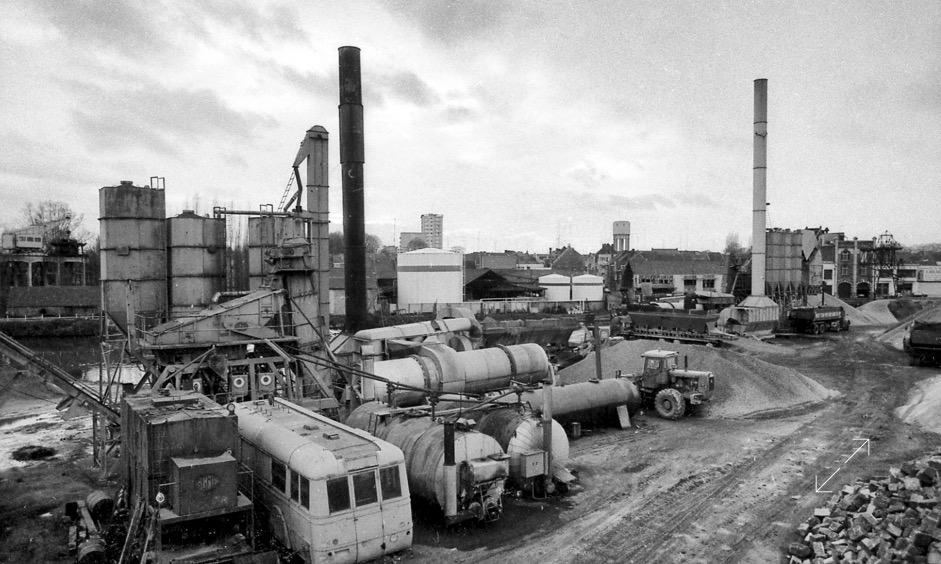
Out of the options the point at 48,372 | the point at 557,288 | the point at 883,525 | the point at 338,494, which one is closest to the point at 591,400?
the point at 883,525

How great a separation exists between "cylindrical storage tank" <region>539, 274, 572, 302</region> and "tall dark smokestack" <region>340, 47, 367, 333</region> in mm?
33370

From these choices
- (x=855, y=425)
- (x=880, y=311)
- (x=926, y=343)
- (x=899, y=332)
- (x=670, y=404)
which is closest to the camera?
(x=855, y=425)

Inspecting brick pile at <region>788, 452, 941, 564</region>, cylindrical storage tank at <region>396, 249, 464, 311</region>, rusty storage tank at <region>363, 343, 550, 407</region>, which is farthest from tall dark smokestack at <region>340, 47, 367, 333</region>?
brick pile at <region>788, 452, 941, 564</region>

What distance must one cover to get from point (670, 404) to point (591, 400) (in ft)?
13.6

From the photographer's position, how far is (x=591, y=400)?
78.8 ft

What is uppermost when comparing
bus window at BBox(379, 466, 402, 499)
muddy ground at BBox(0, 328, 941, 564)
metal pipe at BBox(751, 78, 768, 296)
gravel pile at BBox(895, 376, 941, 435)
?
metal pipe at BBox(751, 78, 768, 296)

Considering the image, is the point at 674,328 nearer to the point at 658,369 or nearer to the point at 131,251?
the point at 658,369

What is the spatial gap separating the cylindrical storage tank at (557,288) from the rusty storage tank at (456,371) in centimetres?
4220

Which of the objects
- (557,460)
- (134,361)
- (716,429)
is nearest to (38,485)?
(134,361)

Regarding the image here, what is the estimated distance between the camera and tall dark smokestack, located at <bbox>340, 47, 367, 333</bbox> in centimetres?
3447

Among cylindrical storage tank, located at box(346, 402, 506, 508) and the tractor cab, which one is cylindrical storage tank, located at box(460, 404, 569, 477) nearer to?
cylindrical storage tank, located at box(346, 402, 506, 508)

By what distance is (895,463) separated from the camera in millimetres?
19078

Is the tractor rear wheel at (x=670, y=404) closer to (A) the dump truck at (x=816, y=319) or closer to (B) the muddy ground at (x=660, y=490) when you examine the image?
(B) the muddy ground at (x=660, y=490)

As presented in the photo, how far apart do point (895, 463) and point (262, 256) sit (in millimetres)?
23695
